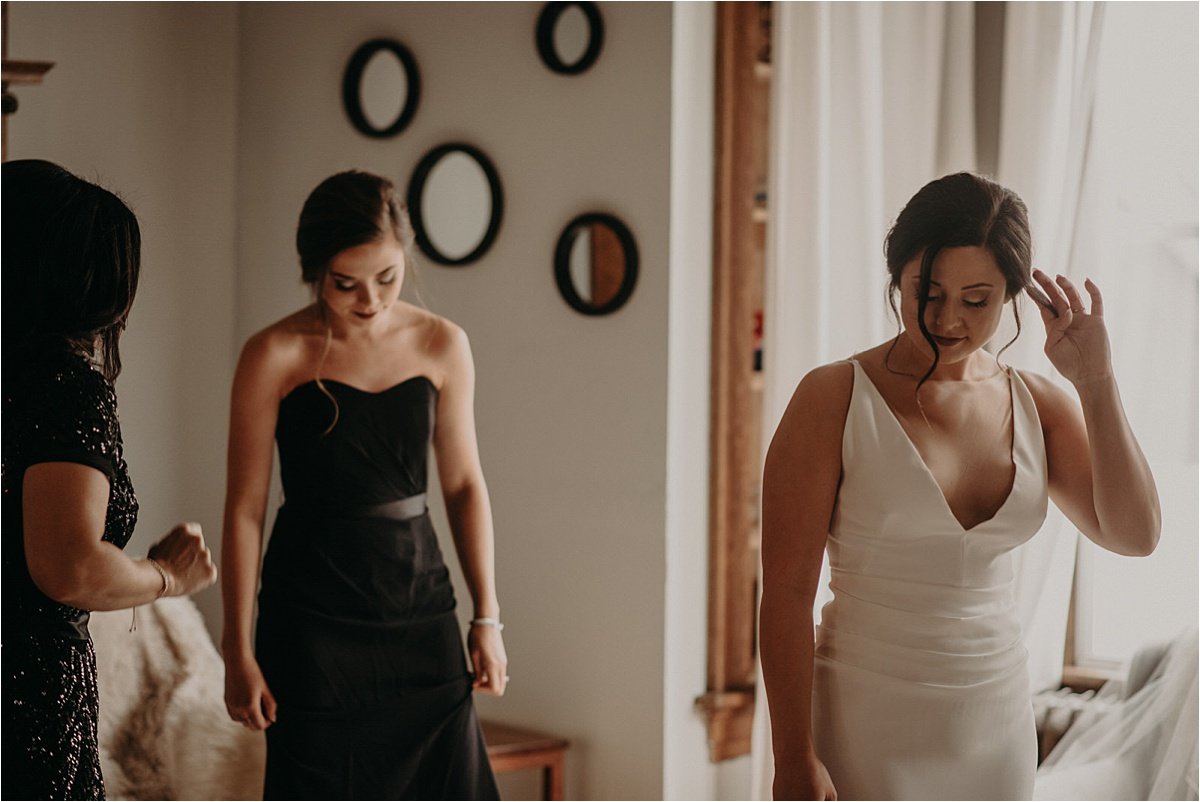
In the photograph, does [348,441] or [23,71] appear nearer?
[348,441]

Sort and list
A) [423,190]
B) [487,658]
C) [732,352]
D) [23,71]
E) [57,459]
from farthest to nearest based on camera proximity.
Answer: [423,190] → [732,352] → [23,71] → [487,658] → [57,459]

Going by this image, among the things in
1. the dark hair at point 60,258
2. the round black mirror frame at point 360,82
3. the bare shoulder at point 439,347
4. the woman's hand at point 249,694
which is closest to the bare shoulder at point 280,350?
the bare shoulder at point 439,347

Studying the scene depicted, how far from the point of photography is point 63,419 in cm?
138

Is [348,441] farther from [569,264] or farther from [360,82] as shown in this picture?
[360,82]

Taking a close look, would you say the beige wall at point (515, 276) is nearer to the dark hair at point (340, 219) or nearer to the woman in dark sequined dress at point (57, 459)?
the dark hair at point (340, 219)

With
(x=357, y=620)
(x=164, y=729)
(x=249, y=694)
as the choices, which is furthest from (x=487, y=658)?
(x=164, y=729)

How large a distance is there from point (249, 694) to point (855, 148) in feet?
5.63

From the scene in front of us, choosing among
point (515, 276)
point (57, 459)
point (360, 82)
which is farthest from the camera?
point (360, 82)

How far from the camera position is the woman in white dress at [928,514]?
1.52 meters

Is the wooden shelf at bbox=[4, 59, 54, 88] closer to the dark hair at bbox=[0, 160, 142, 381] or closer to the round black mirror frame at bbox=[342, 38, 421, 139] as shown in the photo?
the round black mirror frame at bbox=[342, 38, 421, 139]

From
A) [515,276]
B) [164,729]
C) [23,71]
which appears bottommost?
[164,729]

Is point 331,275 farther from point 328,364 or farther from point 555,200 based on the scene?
point 555,200

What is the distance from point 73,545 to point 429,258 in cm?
213

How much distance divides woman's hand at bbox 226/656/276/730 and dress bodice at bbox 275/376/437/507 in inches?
10.9
